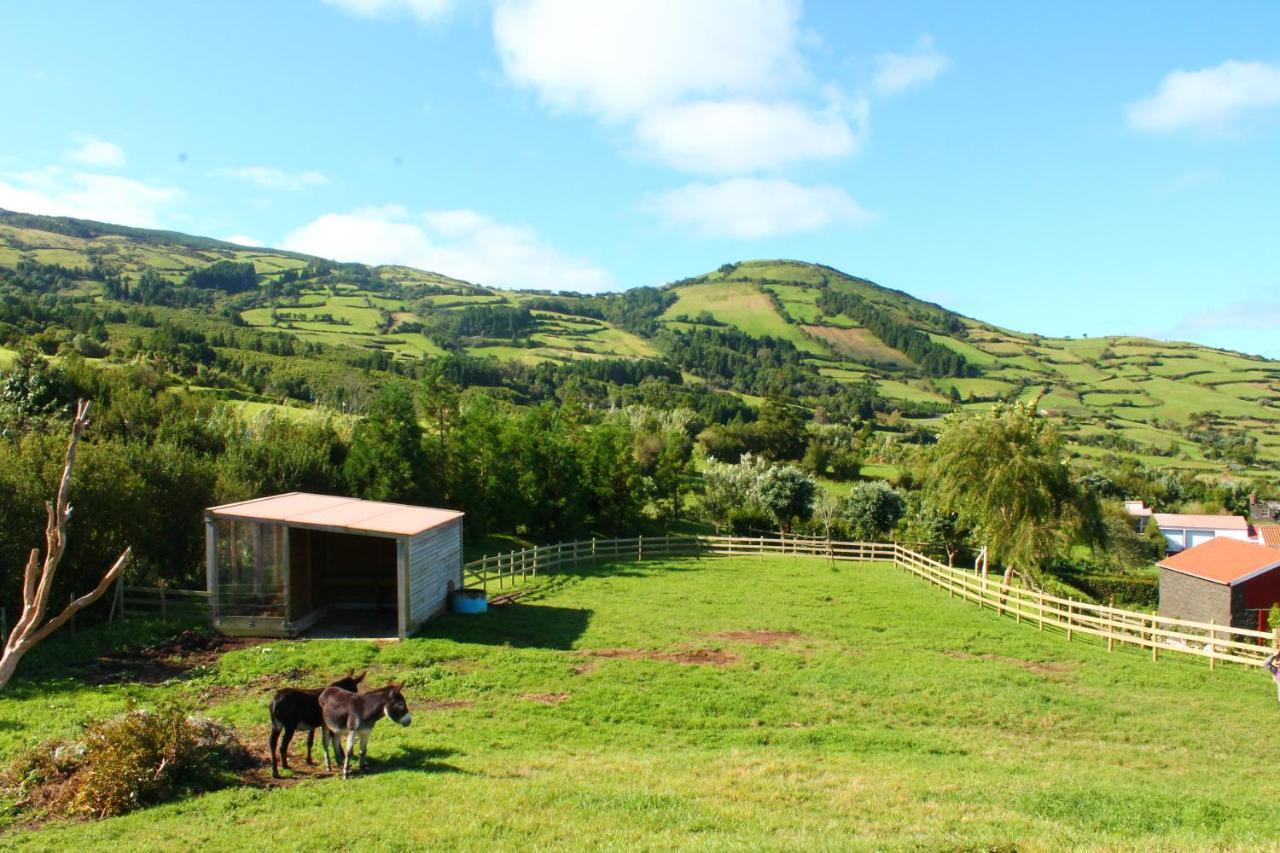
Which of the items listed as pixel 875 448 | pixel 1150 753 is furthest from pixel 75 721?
pixel 875 448

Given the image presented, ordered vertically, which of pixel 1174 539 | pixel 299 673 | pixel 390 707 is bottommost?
pixel 1174 539

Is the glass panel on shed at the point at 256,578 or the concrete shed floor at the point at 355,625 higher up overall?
the glass panel on shed at the point at 256,578

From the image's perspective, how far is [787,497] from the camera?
41281mm

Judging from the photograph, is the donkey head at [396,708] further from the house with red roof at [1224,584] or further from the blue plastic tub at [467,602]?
the house with red roof at [1224,584]

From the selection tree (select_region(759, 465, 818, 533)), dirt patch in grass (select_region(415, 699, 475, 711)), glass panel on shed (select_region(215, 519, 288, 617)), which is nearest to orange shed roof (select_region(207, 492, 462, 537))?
glass panel on shed (select_region(215, 519, 288, 617))

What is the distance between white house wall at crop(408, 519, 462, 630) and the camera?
52.5 ft

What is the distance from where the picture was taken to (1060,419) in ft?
326

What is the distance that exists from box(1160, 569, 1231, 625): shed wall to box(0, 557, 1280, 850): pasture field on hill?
8809 mm

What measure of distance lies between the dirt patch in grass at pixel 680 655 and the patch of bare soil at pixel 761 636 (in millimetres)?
1366

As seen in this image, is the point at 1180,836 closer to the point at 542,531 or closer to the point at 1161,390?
the point at 542,531

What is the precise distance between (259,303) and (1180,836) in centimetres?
14023

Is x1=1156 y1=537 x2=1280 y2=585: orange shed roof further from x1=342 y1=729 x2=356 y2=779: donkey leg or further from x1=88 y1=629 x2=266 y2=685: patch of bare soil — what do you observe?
x1=88 y1=629 x2=266 y2=685: patch of bare soil

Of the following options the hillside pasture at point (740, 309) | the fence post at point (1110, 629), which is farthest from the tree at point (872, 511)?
the hillside pasture at point (740, 309)

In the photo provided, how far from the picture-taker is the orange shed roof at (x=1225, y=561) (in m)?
23.5
